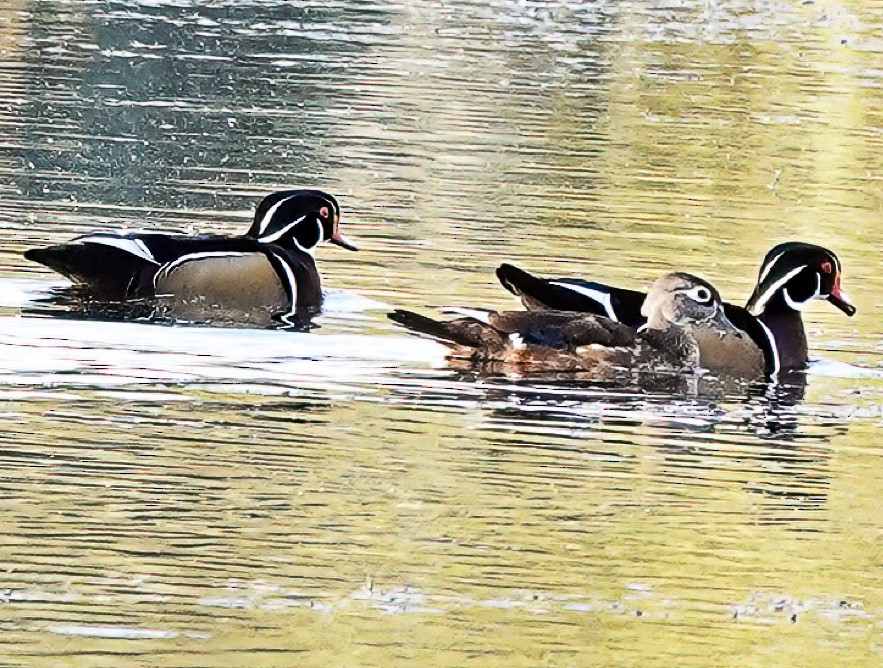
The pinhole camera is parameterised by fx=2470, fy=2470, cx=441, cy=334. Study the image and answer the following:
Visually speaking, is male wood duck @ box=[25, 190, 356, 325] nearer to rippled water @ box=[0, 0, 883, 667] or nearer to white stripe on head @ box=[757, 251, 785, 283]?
rippled water @ box=[0, 0, 883, 667]

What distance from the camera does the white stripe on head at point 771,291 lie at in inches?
488

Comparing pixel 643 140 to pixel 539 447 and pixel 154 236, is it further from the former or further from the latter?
pixel 539 447

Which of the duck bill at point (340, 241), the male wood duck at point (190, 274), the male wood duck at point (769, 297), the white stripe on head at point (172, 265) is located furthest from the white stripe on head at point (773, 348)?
the white stripe on head at point (172, 265)

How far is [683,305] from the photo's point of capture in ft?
38.4

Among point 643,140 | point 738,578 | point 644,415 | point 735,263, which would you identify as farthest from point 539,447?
point 643,140

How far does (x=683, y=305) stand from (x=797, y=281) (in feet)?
3.37

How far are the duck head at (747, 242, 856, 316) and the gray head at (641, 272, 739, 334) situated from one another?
642 millimetres

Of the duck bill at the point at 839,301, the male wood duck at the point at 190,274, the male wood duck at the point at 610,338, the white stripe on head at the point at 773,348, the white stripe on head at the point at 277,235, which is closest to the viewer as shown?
the male wood duck at the point at 610,338

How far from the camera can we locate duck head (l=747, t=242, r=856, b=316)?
12414mm

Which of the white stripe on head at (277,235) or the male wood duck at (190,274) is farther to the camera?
the white stripe on head at (277,235)

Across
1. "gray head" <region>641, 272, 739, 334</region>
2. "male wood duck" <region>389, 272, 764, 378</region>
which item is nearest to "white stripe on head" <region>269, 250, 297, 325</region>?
"male wood duck" <region>389, 272, 764, 378</region>

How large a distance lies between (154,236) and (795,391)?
3.38 meters

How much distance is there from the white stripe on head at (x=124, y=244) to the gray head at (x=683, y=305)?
101 inches

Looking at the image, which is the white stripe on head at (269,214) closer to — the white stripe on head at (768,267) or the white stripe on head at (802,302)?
the white stripe on head at (768,267)
